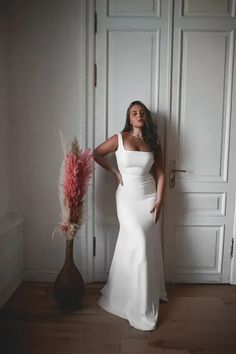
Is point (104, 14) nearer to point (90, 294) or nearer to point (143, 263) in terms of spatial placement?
point (143, 263)

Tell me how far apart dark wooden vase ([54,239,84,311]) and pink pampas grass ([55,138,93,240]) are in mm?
147

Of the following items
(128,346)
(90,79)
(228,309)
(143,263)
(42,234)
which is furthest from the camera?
(42,234)

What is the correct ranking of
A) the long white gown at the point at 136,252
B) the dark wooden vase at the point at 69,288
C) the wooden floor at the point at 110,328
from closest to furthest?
the wooden floor at the point at 110,328
the long white gown at the point at 136,252
the dark wooden vase at the point at 69,288

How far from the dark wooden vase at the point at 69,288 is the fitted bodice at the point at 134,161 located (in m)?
0.66

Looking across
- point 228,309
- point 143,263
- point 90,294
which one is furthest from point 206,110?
point 90,294

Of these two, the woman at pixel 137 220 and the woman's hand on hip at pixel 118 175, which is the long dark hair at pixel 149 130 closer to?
the woman at pixel 137 220

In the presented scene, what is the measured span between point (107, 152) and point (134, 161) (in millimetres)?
248

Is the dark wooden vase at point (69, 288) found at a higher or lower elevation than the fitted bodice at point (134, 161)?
lower

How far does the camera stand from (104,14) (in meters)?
2.58

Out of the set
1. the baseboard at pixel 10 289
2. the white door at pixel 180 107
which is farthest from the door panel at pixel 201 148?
the baseboard at pixel 10 289

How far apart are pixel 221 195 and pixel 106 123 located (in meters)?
1.08

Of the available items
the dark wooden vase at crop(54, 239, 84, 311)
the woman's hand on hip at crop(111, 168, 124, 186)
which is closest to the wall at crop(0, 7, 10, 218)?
the dark wooden vase at crop(54, 239, 84, 311)

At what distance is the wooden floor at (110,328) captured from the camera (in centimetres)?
200

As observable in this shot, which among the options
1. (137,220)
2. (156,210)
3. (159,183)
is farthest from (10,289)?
(159,183)
